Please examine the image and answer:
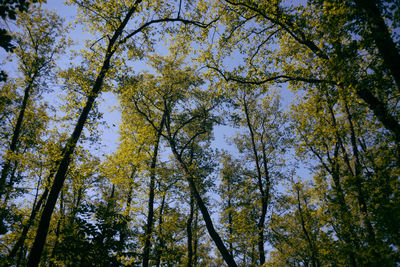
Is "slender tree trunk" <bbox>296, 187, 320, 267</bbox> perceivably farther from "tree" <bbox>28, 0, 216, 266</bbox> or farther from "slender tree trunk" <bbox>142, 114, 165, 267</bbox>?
"tree" <bbox>28, 0, 216, 266</bbox>

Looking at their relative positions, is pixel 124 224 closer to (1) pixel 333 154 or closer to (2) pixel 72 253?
(2) pixel 72 253

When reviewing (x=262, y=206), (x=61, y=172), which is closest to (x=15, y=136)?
(x=61, y=172)

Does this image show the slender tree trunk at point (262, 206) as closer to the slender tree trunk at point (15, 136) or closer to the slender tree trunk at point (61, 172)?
the slender tree trunk at point (61, 172)

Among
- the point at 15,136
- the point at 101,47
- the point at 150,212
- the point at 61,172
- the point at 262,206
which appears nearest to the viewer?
the point at 61,172

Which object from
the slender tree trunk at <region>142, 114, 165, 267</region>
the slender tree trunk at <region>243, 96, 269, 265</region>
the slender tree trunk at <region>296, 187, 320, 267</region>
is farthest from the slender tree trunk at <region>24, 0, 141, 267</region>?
the slender tree trunk at <region>296, 187, 320, 267</region>

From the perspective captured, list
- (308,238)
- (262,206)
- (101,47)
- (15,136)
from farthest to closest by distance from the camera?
(308,238), (262,206), (15,136), (101,47)

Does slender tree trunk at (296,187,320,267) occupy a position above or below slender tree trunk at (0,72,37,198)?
below

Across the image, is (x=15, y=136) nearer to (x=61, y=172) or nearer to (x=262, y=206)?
(x=61, y=172)

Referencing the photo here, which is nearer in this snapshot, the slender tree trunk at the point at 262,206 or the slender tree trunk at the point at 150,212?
the slender tree trunk at the point at 150,212

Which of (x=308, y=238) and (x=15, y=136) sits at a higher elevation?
(x=15, y=136)

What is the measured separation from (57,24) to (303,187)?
2831 cm

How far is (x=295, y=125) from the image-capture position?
59.9 feet

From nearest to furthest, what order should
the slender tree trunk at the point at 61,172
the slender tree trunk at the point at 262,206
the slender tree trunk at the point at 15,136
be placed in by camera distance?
the slender tree trunk at the point at 61,172
the slender tree trunk at the point at 15,136
the slender tree trunk at the point at 262,206

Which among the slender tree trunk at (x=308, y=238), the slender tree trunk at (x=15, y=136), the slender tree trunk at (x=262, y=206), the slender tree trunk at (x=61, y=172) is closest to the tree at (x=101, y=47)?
the slender tree trunk at (x=61, y=172)
